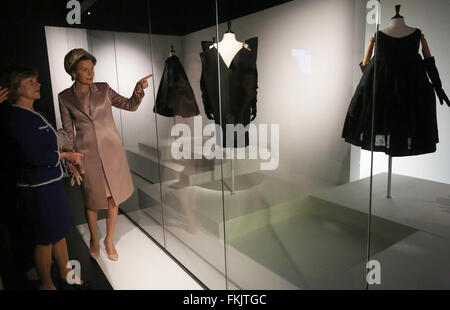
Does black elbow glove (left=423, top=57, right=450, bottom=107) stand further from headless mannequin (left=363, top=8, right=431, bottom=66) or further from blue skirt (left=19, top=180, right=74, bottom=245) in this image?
blue skirt (left=19, top=180, right=74, bottom=245)

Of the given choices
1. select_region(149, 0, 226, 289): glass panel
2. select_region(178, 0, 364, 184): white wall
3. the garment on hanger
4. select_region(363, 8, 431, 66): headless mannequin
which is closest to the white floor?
select_region(149, 0, 226, 289): glass panel

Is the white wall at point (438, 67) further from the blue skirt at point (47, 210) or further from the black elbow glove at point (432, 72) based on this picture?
the blue skirt at point (47, 210)

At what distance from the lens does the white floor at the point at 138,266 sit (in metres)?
2.16

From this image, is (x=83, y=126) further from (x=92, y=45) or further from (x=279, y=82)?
(x=279, y=82)

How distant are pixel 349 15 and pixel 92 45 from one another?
65.5 inches

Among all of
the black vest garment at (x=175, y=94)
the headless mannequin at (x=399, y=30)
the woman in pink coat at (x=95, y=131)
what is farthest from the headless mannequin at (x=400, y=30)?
the woman in pink coat at (x=95, y=131)

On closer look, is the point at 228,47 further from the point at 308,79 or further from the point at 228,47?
the point at 308,79

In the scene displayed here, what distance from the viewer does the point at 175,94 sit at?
2025mm

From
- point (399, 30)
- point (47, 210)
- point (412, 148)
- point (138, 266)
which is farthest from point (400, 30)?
point (138, 266)

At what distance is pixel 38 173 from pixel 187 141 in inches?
31.0

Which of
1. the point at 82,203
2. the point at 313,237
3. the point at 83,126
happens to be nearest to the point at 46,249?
the point at 82,203

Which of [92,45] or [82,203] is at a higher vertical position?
[92,45]

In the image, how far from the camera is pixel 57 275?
1.99m

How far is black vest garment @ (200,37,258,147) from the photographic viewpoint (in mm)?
1520
